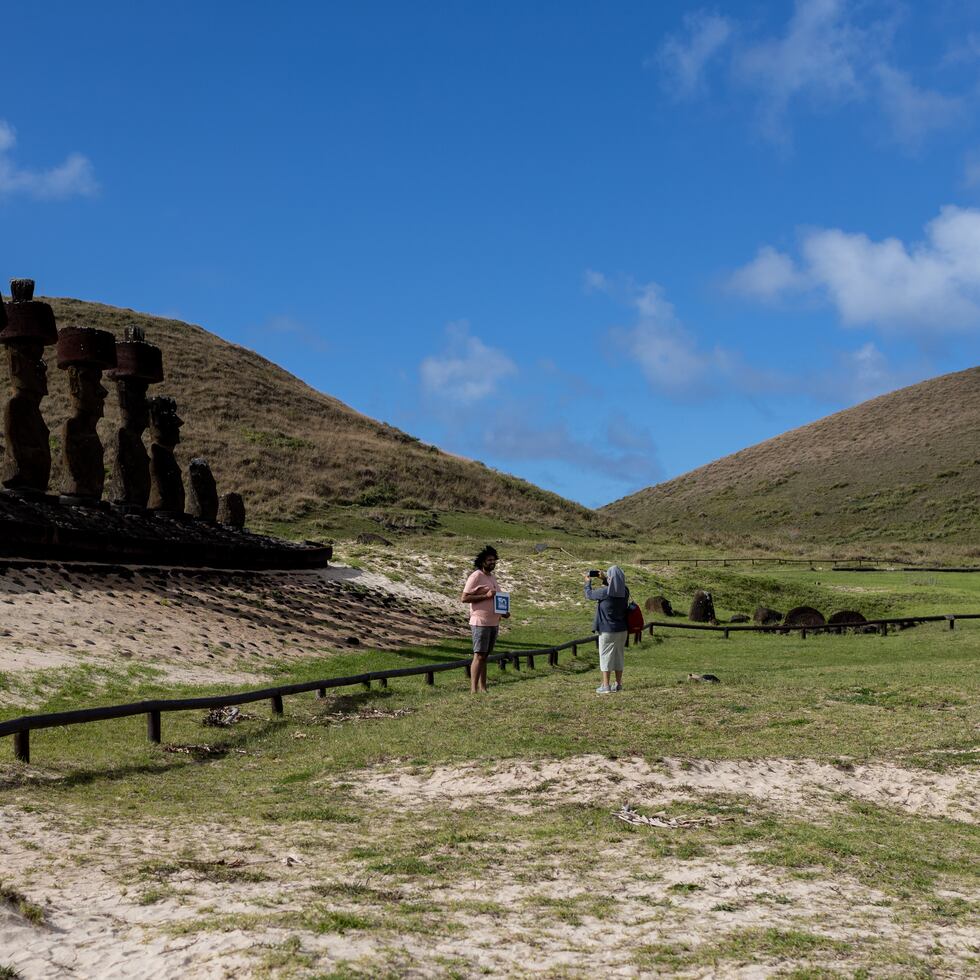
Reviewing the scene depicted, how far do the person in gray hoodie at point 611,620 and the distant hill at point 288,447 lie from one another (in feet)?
A: 126

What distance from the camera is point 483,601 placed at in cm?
1467

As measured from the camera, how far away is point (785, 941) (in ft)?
17.9

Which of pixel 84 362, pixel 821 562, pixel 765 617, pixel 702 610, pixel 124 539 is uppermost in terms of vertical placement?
pixel 84 362

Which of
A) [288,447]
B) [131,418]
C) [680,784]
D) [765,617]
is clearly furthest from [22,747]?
[288,447]

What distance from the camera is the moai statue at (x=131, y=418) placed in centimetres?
2789

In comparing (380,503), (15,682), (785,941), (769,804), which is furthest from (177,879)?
(380,503)

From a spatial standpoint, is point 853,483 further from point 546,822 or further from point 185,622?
point 546,822

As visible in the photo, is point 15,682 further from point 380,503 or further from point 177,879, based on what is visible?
point 380,503

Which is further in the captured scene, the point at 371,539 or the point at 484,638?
the point at 371,539

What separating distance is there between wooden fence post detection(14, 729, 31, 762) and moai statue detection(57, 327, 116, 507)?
53.1ft

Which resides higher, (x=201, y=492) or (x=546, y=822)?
(x=201, y=492)

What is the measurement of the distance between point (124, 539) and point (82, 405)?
12.4 ft

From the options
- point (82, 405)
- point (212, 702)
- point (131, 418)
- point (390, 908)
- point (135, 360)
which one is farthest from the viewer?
point (131, 418)

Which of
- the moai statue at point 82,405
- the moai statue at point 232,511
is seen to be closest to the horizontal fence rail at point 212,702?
the moai statue at point 82,405
